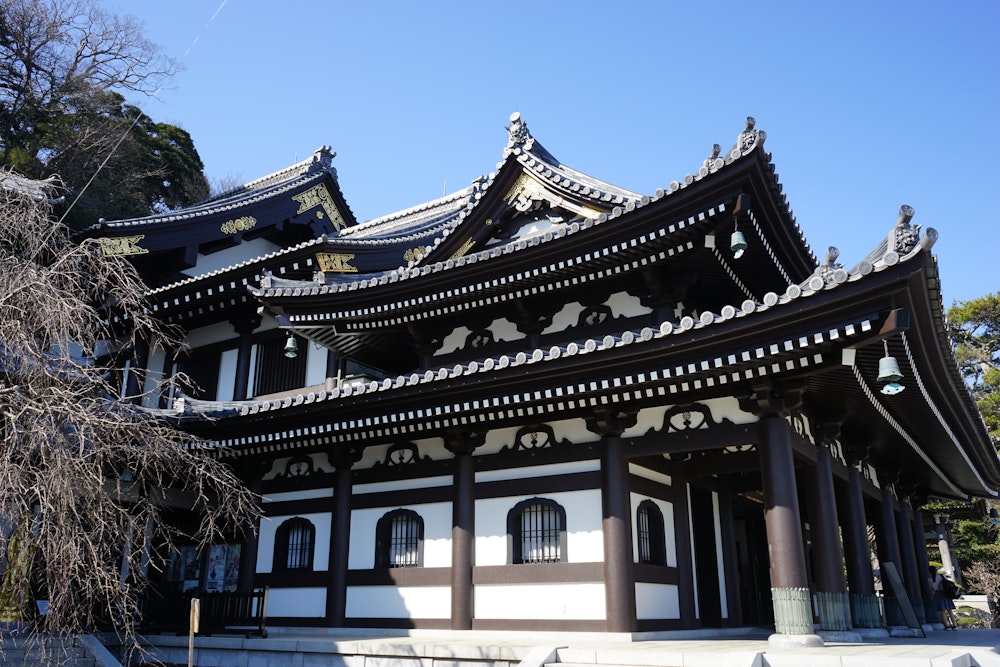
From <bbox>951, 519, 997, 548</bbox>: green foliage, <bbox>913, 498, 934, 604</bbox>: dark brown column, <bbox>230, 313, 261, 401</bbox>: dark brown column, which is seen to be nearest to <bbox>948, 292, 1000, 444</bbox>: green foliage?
<bbox>951, 519, 997, 548</bbox>: green foliage

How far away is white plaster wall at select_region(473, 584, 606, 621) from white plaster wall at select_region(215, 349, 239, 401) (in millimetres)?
8493

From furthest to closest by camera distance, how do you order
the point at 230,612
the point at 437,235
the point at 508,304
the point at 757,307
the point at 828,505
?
1. the point at 437,235
2. the point at 508,304
3. the point at 230,612
4. the point at 828,505
5. the point at 757,307

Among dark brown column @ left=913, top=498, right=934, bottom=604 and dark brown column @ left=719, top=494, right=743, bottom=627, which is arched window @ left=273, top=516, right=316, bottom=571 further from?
dark brown column @ left=913, top=498, right=934, bottom=604

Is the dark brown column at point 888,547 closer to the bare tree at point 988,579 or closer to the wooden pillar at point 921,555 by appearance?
the wooden pillar at point 921,555

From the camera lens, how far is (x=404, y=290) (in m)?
14.0

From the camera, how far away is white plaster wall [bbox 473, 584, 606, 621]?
1126cm

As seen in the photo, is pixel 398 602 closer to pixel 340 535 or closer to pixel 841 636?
pixel 340 535

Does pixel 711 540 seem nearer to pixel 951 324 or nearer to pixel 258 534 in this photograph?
pixel 258 534

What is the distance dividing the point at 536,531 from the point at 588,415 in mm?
2103

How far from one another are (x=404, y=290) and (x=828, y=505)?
808 centimetres

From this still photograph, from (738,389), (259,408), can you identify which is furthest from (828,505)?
(259,408)

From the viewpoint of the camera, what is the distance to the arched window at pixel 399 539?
1315 centimetres

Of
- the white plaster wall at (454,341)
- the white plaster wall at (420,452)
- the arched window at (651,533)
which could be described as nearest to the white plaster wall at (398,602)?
the white plaster wall at (420,452)

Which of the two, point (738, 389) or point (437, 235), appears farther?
point (437, 235)
